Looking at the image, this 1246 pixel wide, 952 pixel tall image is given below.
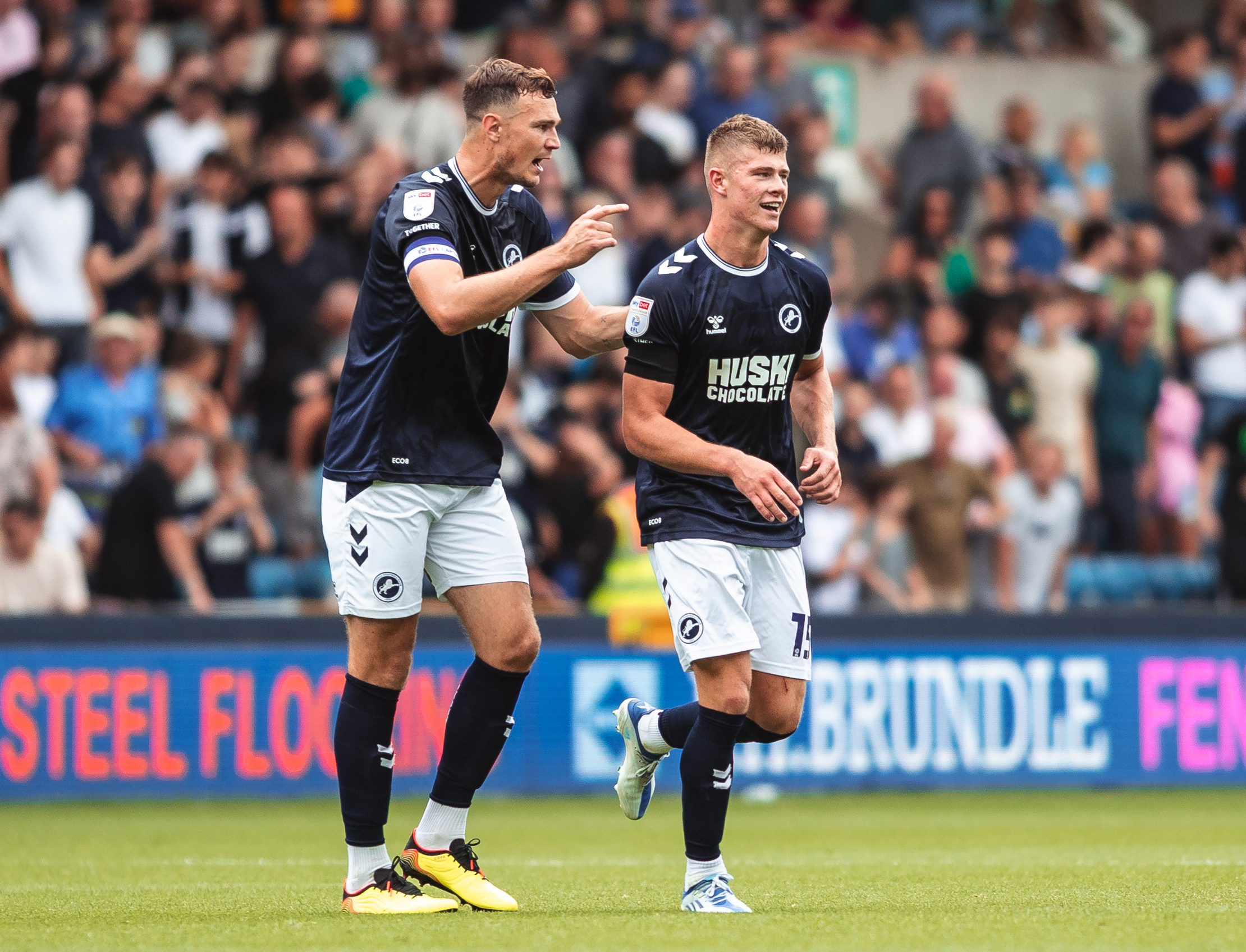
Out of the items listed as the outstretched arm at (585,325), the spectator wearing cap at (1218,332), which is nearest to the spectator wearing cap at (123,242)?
the outstretched arm at (585,325)

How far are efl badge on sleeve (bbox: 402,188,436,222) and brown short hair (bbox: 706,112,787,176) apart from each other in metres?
0.94

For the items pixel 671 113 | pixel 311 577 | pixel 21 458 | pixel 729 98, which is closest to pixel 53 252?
pixel 21 458

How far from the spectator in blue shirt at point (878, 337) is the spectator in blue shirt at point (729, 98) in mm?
1932

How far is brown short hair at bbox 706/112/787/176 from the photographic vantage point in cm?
654

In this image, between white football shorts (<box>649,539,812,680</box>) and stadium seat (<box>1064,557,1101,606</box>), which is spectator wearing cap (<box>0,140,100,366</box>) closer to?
stadium seat (<box>1064,557,1101,606</box>)

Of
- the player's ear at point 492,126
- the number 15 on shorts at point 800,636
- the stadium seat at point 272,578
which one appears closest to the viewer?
the player's ear at point 492,126

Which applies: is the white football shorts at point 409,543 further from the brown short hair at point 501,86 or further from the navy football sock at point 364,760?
the brown short hair at point 501,86

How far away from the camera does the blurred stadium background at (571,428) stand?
12398 millimetres

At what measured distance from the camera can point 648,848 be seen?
31.7 feet

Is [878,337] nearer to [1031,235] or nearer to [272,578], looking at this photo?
[1031,235]

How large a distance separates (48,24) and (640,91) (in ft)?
15.5

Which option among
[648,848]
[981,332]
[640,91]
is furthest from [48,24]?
[648,848]

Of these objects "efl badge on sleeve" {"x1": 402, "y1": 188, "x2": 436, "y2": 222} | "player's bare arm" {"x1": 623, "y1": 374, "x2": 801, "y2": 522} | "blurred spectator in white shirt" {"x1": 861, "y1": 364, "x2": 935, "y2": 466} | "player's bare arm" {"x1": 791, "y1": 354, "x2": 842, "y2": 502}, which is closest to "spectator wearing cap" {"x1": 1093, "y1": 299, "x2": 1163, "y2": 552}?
"blurred spectator in white shirt" {"x1": 861, "y1": 364, "x2": 935, "y2": 466}

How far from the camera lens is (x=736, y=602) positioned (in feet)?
21.2
